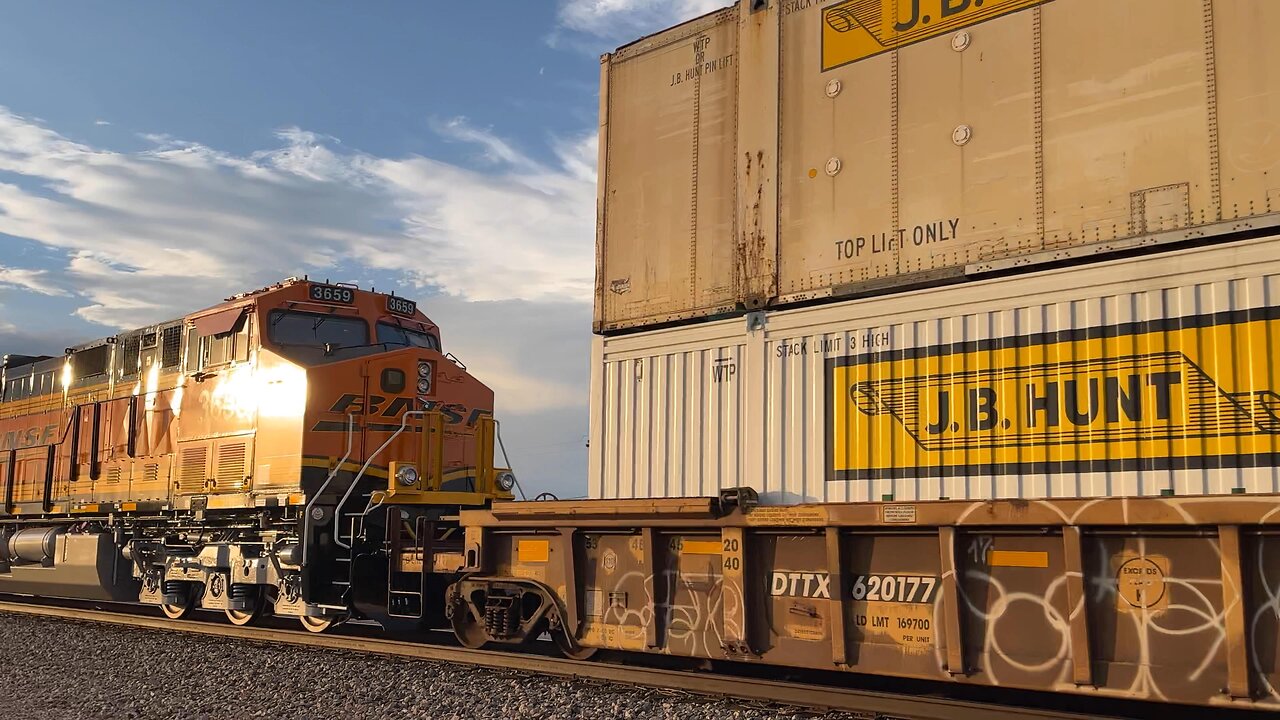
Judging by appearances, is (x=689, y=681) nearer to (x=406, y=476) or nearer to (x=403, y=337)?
(x=406, y=476)

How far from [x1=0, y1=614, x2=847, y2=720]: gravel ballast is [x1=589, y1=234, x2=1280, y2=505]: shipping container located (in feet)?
5.87

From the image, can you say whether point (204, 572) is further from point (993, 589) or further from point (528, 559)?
point (993, 589)

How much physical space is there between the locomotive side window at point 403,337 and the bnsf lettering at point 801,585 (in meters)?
7.38

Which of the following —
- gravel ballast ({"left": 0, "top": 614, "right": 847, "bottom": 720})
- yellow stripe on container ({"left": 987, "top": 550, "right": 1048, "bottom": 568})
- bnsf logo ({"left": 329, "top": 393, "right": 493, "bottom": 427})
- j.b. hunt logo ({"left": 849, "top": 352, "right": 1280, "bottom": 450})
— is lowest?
gravel ballast ({"left": 0, "top": 614, "right": 847, "bottom": 720})

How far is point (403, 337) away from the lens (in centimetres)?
1334

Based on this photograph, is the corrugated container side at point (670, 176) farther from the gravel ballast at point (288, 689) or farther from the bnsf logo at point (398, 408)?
the bnsf logo at point (398, 408)

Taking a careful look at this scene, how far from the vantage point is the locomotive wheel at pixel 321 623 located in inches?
454

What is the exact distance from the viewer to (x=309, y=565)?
36.7 ft

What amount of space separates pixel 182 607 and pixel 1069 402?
11403 mm

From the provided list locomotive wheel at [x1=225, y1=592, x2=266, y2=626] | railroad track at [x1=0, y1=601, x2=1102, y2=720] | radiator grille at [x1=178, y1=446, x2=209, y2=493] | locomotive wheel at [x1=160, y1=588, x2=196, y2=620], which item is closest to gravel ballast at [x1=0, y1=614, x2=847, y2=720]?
railroad track at [x1=0, y1=601, x2=1102, y2=720]

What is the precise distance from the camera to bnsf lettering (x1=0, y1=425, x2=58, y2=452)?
1647 cm

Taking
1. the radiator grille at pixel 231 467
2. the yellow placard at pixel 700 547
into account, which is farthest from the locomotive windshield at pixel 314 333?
the yellow placard at pixel 700 547

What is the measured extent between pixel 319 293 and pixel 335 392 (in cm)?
148

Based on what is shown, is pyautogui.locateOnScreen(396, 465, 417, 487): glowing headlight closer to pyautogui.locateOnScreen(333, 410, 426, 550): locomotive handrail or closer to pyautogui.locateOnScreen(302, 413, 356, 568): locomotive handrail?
pyautogui.locateOnScreen(333, 410, 426, 550): locomotive handrail
